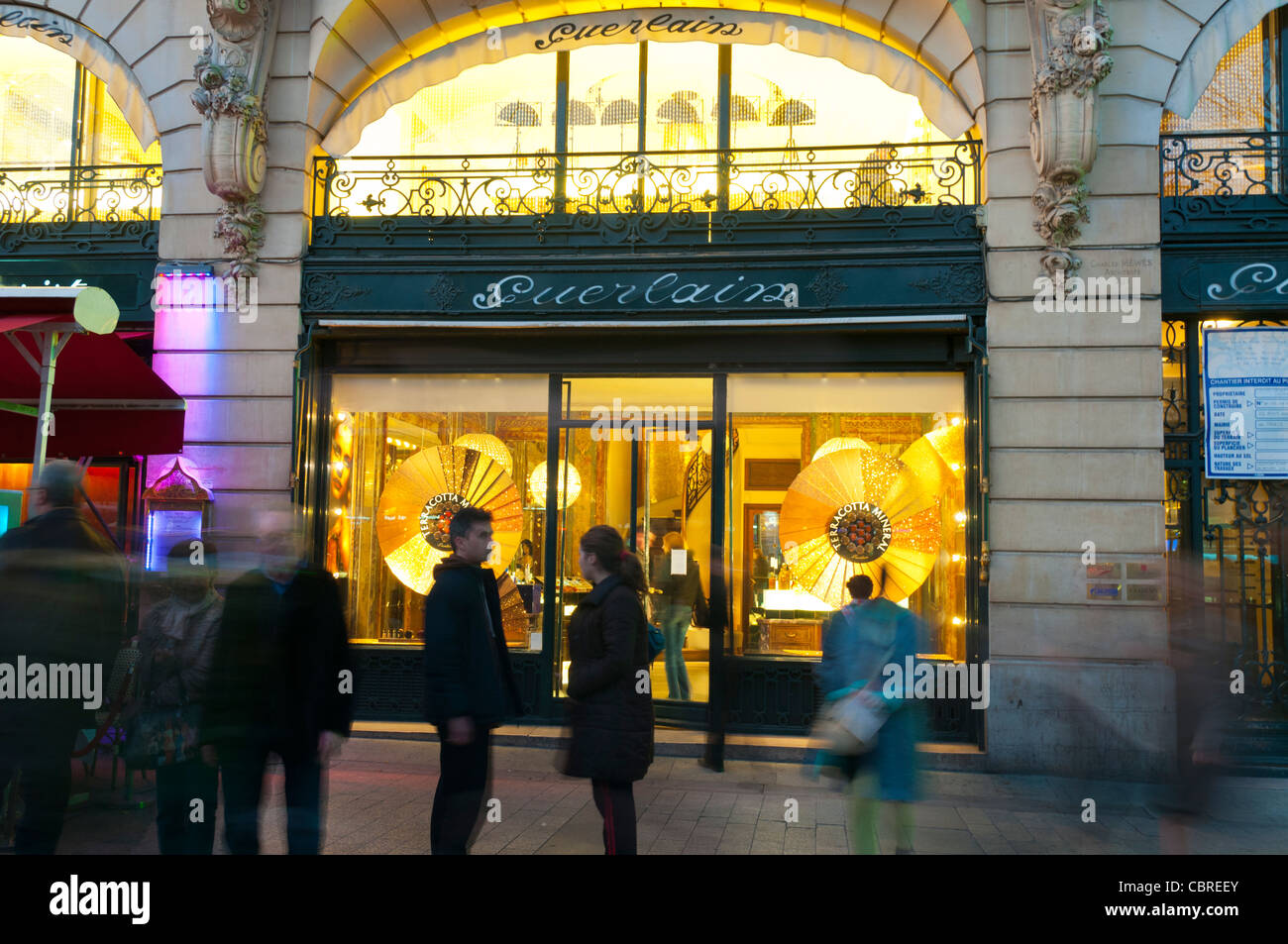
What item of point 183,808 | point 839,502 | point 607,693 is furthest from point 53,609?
point 839,502

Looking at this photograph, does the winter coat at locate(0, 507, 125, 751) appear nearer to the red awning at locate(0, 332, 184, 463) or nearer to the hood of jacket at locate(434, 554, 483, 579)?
the hood of jacket at locate(434, 554, 483, 579)

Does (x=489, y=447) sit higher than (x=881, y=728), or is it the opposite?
(x=489, y=447)

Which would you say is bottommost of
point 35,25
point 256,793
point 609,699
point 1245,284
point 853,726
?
point 256,793

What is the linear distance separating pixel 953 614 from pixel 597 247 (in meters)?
5.02

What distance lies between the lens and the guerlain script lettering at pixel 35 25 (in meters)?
Result: 10.5

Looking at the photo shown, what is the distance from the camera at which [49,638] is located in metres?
4.45

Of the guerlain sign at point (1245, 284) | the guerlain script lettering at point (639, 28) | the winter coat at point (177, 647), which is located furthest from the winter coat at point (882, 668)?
the guerlain script lettering at point (639, 28)

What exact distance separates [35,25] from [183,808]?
32.0 ft

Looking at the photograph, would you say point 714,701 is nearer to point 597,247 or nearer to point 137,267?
point 597,247

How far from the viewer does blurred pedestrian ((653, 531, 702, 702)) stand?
9.70 metres

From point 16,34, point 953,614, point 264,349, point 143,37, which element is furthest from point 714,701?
point 16,34

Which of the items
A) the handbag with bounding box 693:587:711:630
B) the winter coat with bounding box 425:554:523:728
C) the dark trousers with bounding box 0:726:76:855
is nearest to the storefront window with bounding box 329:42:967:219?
the handbag with bounding box 693:587:711:630

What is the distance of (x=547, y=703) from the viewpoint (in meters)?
9.76

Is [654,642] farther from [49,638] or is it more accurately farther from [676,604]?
[676,604]
